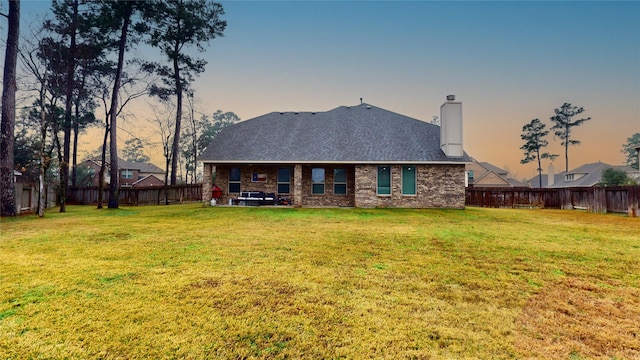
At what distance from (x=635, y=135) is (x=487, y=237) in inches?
3062

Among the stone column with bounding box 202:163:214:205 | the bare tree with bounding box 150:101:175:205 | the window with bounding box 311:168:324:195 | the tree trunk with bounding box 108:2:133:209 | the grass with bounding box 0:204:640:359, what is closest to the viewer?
the grass with bounding box 0:204:640:359

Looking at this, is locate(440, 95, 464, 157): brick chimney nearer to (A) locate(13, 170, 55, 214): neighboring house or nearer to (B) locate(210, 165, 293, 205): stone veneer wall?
(B) locate(210, 165, 293, 205): stone veneer wall

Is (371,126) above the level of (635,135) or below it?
below

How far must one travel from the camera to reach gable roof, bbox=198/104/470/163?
15.3 m

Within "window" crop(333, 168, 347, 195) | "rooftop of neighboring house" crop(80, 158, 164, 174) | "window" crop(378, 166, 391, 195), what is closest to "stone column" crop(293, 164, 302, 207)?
"window" crop(333, 168, 347, 195)

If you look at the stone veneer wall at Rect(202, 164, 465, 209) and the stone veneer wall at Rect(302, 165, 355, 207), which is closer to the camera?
the stone veneer wall at Rect(202, 164, 465, 209)

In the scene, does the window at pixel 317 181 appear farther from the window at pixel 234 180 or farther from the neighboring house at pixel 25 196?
the neighboring house at pixel 25 196

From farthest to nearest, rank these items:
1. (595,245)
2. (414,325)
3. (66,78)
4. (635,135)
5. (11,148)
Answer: (635,135), (66,78), (11,148), (595,245), (414,325)

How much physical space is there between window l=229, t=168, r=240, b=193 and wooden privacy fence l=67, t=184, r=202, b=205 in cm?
688

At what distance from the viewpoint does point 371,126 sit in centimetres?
1820

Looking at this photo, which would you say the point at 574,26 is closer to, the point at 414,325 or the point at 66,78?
the point at 414,325

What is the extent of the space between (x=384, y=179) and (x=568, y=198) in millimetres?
13355

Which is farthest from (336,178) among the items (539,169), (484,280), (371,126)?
(539,169)

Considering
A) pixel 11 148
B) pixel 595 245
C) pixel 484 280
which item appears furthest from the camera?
pixel 11 148
